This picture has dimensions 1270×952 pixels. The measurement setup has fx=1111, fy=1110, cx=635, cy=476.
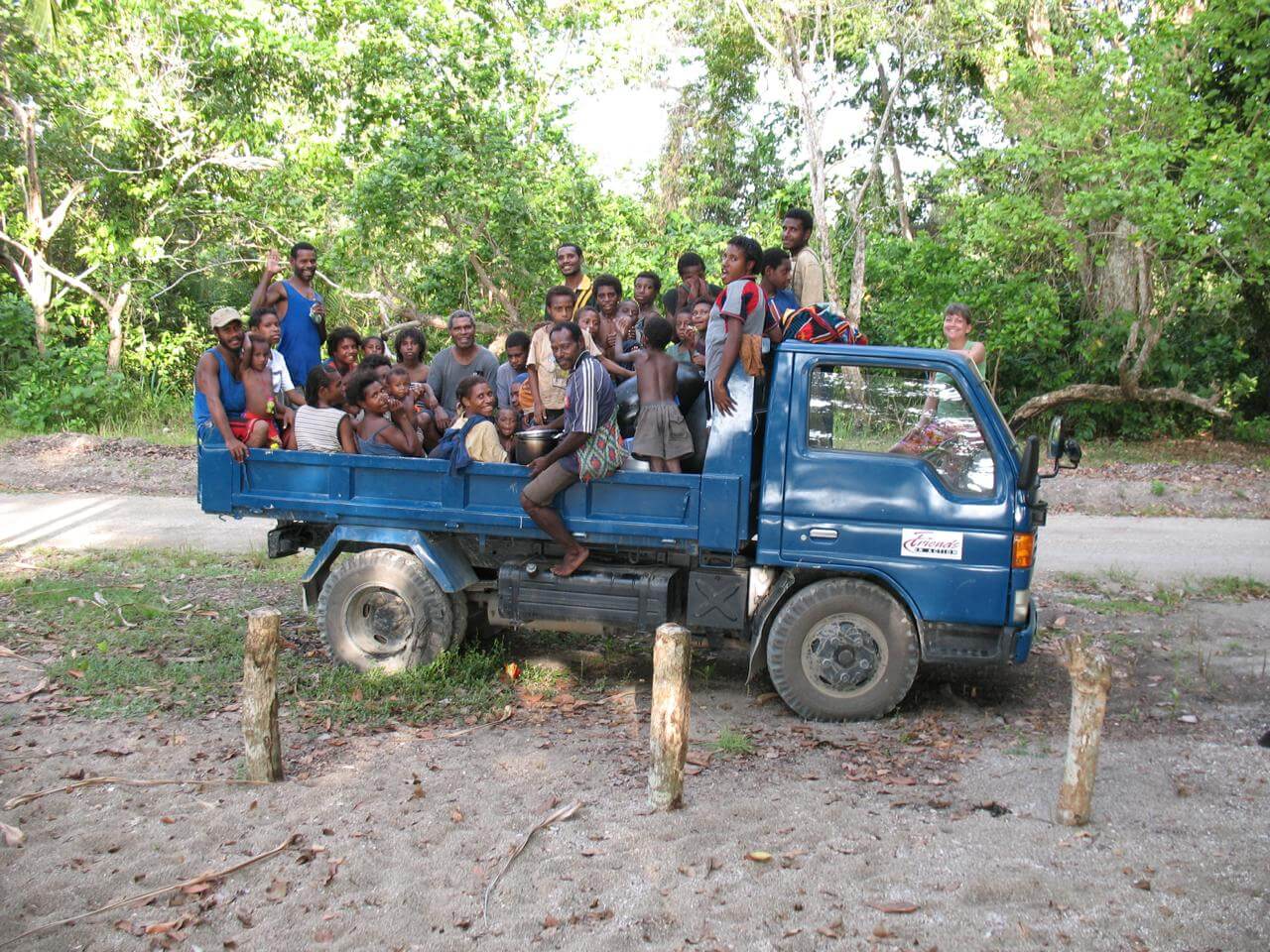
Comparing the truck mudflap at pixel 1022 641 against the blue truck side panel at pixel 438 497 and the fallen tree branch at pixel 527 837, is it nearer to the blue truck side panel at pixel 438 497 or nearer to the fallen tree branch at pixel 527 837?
the blue truck side panel at pixel 438 497

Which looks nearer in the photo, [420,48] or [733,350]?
[733,350]

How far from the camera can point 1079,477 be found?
1403cm

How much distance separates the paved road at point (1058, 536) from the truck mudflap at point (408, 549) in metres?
3.32

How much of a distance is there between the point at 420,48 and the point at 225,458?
10.5m

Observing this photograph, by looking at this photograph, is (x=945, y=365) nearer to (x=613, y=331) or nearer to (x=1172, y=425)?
(x=613, y=331)

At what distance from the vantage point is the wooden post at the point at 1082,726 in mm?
4727

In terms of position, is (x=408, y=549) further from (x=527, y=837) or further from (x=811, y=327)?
(x=811, y=327)

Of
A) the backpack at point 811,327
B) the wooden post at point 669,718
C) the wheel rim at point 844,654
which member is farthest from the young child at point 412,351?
the wooden post at point 669,718

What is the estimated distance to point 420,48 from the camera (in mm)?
15531

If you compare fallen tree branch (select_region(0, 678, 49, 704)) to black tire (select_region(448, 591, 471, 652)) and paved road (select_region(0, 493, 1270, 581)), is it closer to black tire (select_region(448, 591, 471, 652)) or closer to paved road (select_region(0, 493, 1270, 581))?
black tire (select_region(448, 591, 471, 652))

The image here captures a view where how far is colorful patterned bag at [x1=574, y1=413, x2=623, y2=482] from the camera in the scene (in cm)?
616

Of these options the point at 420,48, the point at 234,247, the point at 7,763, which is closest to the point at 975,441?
the point at 7,763

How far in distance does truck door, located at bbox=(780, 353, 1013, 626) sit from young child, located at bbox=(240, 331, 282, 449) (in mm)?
3367

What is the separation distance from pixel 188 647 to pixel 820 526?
4382 mm
